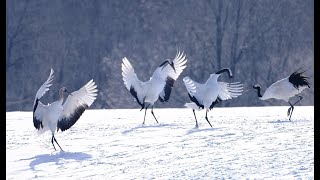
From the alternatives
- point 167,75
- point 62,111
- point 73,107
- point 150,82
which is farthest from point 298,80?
point 62,111

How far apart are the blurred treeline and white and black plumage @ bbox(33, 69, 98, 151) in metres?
23.4

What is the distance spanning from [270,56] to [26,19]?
14.3 m

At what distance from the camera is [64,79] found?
3616 centimetres

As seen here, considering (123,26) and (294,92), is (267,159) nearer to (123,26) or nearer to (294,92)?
(294,92)

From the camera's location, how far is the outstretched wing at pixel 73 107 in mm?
11539

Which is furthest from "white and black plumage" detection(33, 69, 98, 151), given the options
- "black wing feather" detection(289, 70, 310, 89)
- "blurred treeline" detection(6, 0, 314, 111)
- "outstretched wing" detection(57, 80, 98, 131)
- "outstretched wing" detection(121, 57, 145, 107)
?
"blurred treeline" detection(6, 0, 314, 111)

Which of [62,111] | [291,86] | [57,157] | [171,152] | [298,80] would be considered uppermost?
[298,80]

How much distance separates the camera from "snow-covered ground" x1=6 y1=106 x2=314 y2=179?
8.30 m

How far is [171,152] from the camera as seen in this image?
988 centimetres

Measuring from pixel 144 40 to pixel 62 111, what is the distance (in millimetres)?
25593

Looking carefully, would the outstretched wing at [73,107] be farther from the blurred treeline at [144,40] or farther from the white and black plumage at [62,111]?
the blurred treeline at [144,40]

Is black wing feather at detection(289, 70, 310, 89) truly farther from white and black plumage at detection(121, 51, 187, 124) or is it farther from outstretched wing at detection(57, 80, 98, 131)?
outstretched wing at detection(57, 80, 98, 131)

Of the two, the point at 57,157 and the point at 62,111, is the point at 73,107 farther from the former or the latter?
the point at 57,157

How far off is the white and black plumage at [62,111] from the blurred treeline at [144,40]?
23388 millimetres
